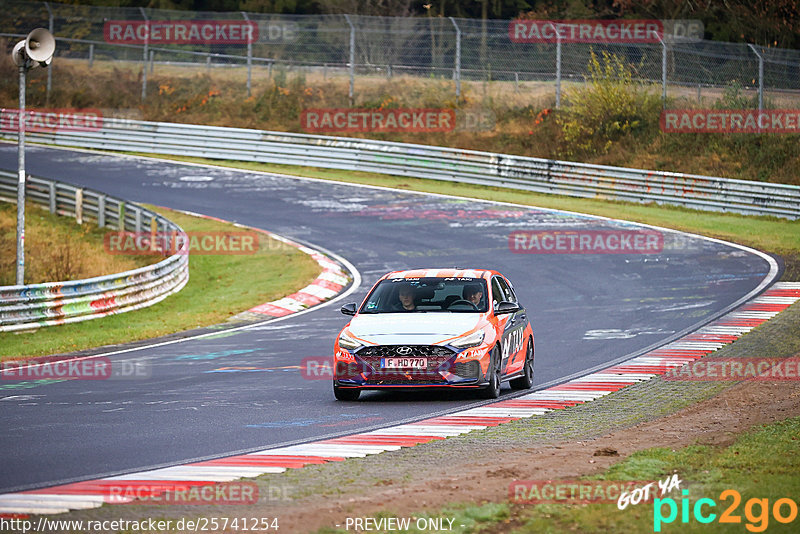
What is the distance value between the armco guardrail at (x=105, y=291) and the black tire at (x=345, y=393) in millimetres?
9013

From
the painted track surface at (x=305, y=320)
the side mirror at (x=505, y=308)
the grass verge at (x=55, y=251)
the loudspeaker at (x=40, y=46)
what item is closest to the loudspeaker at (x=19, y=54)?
the loudspeaker at (x=40, y=46)

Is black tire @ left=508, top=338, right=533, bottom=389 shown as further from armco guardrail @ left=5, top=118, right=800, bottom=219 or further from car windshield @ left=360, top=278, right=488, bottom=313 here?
armco guardrail @ left=5, top=118, right=800, bottom=219

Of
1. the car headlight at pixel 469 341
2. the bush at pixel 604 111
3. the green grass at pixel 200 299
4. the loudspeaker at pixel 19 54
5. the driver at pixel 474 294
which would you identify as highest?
the loudspeaker at pixel 19 54

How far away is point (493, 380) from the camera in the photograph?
12562mm

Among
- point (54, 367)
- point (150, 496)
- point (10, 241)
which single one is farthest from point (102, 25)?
point (150, 496)

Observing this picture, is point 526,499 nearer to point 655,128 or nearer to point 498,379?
point 498,379

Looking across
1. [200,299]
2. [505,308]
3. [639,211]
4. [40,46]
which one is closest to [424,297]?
[505,308]

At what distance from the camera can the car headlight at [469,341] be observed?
12.3 meters

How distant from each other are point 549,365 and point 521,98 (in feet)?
93.2

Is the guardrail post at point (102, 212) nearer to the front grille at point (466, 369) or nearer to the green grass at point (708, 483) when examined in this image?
the front grille at point (466, 369)

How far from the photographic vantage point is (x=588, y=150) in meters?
40.5

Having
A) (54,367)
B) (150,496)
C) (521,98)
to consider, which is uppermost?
(521,98)

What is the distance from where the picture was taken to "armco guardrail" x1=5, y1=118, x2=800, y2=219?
1302 inches

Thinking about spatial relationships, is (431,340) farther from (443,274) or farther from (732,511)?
(732,511)
